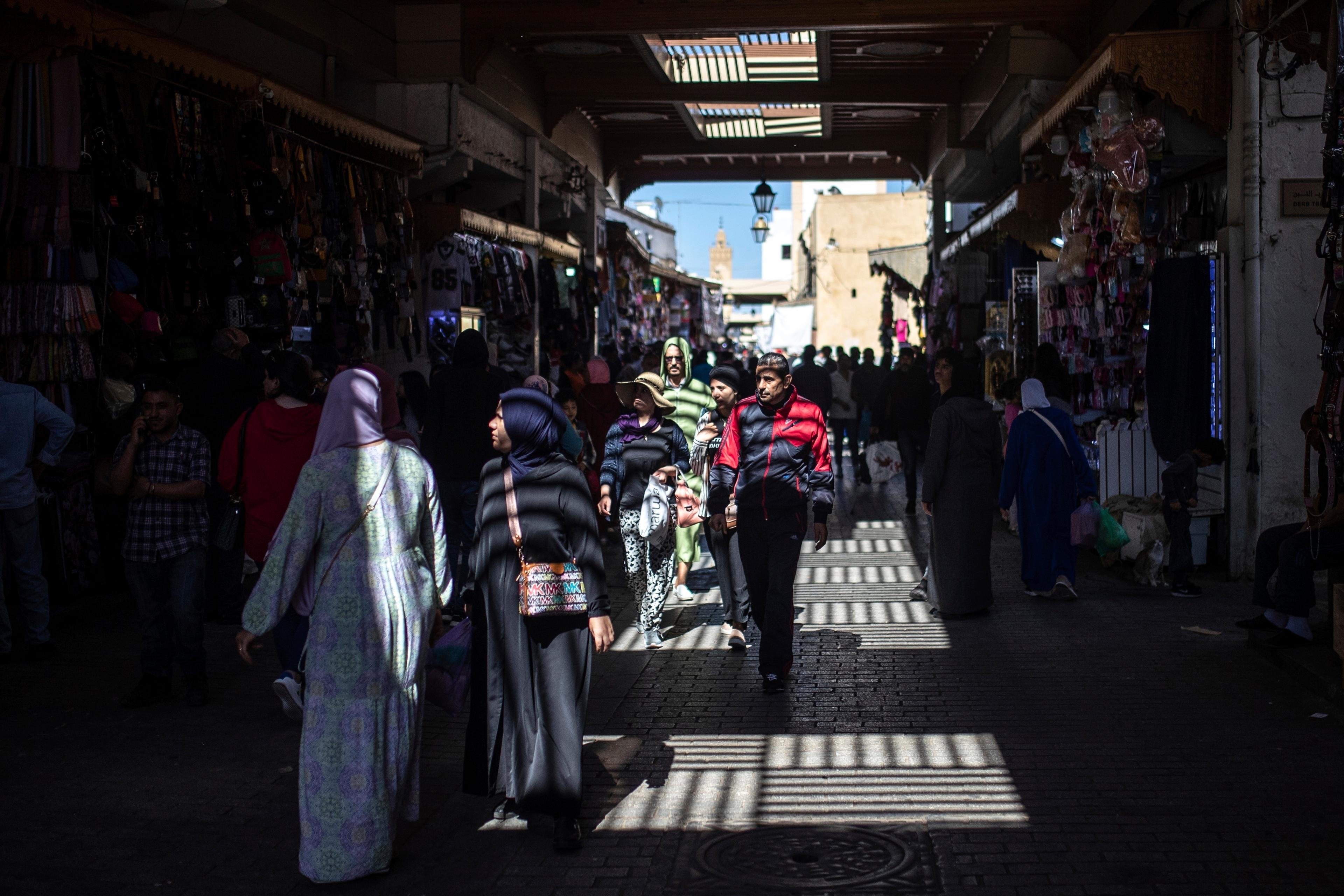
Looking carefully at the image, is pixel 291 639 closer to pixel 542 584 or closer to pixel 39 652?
pixel 39 652

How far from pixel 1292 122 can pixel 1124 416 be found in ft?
9.67

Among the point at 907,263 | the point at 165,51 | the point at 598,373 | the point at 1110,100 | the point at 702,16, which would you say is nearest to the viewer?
the point at 165,51

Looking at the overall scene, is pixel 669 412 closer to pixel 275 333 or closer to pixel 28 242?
pixel 275 333

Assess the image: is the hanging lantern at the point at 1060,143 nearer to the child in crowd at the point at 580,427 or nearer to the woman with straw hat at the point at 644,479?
the child in crowd at the point at 580,427

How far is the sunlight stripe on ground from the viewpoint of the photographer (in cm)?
459

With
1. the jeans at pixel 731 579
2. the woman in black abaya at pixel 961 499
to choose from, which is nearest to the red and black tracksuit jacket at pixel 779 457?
the jeans at pixel 731 579

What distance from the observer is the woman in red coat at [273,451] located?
20.2 ft

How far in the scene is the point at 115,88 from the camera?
25.4 ft

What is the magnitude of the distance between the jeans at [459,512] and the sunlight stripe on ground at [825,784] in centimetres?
296

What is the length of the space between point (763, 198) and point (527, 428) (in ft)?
62.7

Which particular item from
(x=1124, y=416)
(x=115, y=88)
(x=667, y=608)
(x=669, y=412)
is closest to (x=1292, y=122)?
(x=1124, y=416)

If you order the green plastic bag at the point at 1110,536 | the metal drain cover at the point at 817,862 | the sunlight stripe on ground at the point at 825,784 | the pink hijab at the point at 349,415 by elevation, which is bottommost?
the metal drain cover at the point at 817,862

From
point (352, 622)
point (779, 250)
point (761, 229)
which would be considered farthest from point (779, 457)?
point (779, 250)

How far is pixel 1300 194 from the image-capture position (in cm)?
862
